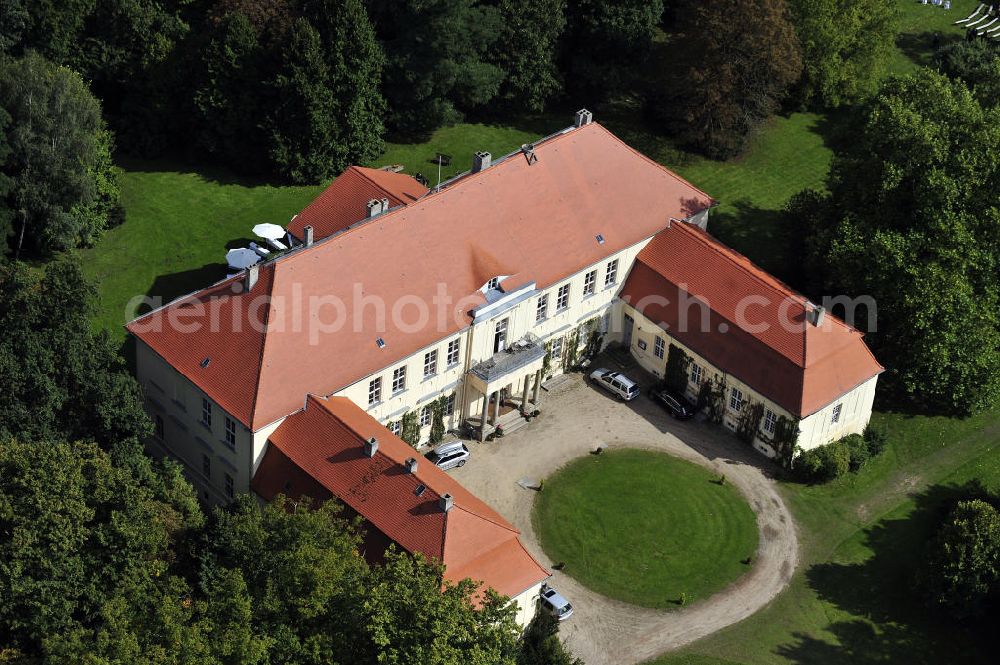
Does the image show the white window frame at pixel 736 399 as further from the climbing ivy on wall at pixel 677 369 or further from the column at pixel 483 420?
the column at pixel 483 420

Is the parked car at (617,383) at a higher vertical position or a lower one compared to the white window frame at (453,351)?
lower

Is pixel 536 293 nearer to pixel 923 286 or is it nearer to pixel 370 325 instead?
pixel 370 325

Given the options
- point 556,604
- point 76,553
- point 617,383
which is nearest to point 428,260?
point 617,383

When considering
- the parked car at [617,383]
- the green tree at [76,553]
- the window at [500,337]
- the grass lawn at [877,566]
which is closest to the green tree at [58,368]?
the green tree at [76,553]

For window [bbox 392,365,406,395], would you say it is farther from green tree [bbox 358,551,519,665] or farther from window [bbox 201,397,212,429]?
green tree [bbox 358,551,519,665]

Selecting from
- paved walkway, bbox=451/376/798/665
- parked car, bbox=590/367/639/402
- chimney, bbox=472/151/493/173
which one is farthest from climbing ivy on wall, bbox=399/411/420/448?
chimney, bbox=472/151/493/173

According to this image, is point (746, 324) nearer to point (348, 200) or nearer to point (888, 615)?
point (888, 615)

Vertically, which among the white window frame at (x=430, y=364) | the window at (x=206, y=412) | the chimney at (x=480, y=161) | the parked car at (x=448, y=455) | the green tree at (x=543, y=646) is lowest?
the parked car at (x=448, y=455)

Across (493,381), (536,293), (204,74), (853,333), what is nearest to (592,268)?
(536,293)
